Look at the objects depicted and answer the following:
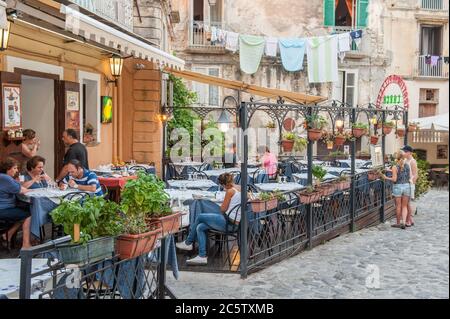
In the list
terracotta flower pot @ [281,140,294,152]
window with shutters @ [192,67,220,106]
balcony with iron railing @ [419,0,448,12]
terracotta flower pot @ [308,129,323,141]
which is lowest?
terracotta flower pot @ [281,140,294,152]

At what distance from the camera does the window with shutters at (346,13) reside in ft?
87.0

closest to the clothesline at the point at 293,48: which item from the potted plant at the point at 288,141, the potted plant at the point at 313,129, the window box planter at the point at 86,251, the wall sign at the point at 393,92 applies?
the wall sign at the point at 393,92

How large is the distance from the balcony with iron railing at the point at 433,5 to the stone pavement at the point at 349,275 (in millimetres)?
19197

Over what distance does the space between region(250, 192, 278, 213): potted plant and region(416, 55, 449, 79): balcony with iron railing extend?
2176 centimetres

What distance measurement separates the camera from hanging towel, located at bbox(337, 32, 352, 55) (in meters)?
25.5

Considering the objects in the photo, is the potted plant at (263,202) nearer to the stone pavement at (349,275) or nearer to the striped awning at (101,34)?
the stone pavement at (349,275)

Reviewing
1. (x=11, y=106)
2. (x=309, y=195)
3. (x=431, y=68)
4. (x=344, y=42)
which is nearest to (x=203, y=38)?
(x=344, y=42)

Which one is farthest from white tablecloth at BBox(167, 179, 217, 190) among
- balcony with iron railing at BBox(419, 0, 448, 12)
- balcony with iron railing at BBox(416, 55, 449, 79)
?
balcony with iron railing at BBox(419, 0, 448, 12)

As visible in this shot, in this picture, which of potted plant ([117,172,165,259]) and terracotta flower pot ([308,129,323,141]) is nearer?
potted plant ([117,172,165,259])

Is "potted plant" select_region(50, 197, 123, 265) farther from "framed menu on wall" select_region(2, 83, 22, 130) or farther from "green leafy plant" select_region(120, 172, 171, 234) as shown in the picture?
"framed menu on wall" select_region(2, 83, 22, 130)

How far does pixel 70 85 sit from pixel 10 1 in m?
3.78

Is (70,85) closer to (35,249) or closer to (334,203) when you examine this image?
(334,203)

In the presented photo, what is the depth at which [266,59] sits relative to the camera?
86.6 ft
